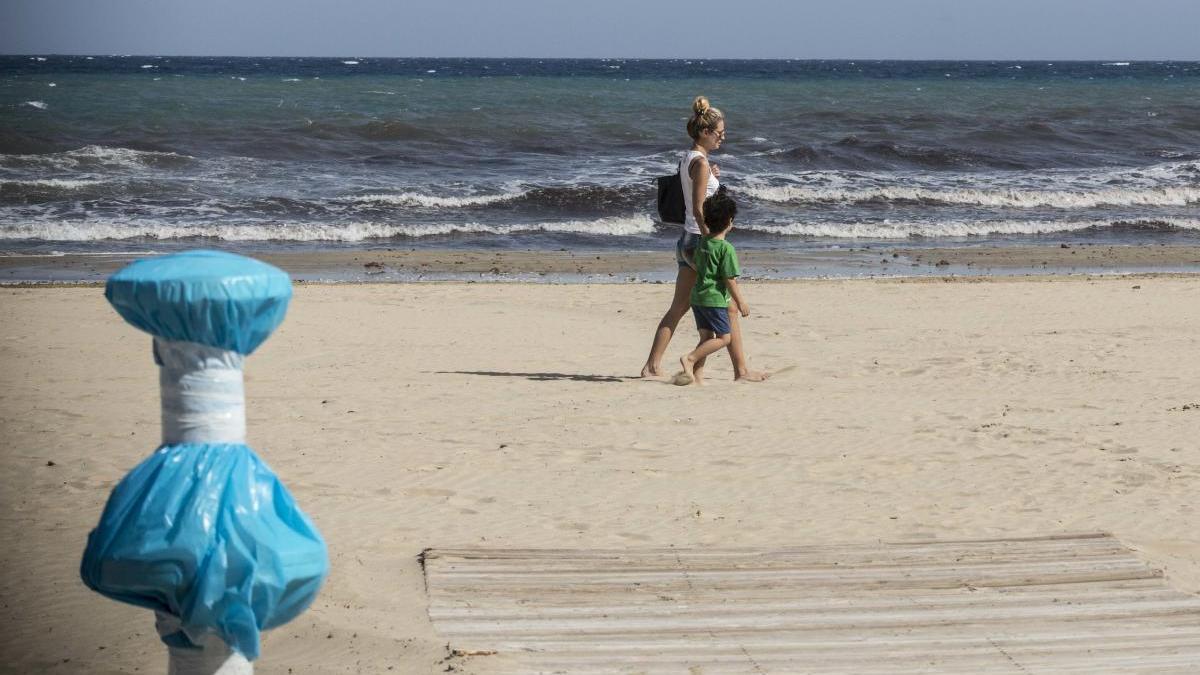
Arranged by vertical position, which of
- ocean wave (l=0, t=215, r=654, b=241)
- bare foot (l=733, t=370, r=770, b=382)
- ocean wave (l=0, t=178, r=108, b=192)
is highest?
bare foot (l=733, t=370, r=770, b=382)

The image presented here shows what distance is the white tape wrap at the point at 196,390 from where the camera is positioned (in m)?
2.01

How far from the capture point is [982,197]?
73.7 ft

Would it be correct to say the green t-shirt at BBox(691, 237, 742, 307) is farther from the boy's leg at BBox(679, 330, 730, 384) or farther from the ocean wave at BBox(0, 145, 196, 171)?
the ocean wave at BBox(0, 145, 196, 171)

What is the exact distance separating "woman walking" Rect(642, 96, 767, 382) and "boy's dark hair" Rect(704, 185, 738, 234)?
57mm

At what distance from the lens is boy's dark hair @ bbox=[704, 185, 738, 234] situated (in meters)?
7.73

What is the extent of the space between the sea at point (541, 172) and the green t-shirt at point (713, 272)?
30.6 feet

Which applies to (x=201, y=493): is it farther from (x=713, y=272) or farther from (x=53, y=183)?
(x=53, y=183)

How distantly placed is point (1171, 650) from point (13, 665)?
3.36 meters

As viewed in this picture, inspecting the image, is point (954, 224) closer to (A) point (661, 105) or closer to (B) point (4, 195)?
(B) point (4, 195)

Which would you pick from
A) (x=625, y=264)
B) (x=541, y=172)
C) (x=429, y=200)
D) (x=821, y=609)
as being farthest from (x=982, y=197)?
(x=821, y=609)

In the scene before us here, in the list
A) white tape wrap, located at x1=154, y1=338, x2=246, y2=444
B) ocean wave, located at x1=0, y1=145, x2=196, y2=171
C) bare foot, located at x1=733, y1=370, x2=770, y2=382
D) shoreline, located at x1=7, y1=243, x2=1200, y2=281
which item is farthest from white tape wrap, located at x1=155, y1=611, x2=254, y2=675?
ocean wave, located at x1=0, y1=145, x2=196, y2=171

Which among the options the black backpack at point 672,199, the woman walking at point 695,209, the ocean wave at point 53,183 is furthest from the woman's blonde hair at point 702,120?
the ocean wave at point 53,183

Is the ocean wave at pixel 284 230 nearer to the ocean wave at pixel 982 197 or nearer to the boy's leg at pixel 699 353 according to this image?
the ocean wave at pixel 982 197

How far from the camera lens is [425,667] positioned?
151 inches
